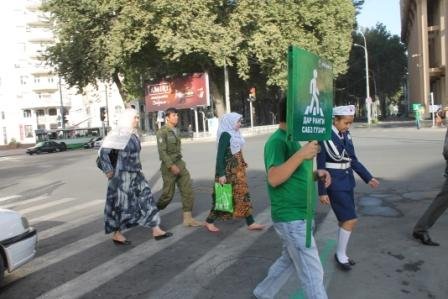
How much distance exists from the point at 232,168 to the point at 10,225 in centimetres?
297

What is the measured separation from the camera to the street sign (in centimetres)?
325

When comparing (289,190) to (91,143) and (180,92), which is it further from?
(91,143)

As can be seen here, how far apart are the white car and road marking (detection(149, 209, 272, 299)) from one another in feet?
4.87

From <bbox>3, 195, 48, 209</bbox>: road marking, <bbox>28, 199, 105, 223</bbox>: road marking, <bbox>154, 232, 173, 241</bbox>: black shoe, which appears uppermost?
<bbox>154, 232, 173, 241</bbox>: black shoe

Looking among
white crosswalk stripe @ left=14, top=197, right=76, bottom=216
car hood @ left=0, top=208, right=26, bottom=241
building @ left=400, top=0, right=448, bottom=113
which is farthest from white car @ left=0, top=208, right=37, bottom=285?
building @ left=400, top=0, right=448, bottom=113

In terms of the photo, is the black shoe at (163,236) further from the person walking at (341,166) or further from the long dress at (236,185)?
the person walking at (341,166)

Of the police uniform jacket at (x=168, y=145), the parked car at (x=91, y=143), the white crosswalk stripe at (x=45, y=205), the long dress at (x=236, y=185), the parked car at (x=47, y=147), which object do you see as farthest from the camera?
the parked car at (x=91, y=143)

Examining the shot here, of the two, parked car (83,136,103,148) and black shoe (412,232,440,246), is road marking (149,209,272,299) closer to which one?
black shoe (412,232,440,246)

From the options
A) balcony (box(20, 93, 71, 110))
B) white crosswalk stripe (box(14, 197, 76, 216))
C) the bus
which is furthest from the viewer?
balcony (box(20, 93, 71, 110))

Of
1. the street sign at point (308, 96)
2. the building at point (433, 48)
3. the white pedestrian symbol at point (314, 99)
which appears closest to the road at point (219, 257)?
the street sign at point (308, 96)

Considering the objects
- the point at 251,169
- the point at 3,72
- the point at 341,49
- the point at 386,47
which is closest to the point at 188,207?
the point at 251,169

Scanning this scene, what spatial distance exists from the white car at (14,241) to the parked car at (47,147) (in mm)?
49008

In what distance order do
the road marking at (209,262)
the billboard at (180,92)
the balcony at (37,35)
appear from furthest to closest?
the balcony at (37,35) → the billboard at (180,92) → the road marking at (209,262)

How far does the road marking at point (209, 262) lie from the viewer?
495 cm
